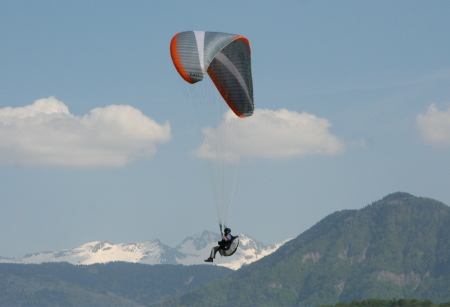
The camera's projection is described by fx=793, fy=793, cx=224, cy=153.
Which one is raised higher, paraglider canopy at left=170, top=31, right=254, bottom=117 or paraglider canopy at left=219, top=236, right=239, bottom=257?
paraglider canopy at left=170, top=31, right=254, bottom=117

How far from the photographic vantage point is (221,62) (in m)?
64.0

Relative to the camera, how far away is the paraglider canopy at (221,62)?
5431 cm

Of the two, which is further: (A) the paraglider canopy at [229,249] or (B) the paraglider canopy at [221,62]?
(B) the paraglider canopy at [221,62]

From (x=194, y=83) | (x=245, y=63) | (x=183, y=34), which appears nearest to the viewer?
(x=194, y=83)

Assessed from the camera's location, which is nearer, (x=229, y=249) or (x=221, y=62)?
(x=229, y=249)

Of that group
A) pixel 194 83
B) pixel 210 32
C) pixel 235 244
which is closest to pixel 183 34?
pixel 210 32

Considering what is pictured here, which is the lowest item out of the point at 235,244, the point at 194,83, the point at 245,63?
the point at 235,244

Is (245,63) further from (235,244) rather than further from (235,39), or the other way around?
(235,244)

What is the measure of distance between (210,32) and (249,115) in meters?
8.45

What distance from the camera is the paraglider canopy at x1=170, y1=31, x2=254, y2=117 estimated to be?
5431 cm

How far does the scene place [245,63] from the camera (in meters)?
63.1

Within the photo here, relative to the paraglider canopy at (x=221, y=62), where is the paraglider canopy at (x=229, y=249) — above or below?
below

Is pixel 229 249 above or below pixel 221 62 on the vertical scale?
below

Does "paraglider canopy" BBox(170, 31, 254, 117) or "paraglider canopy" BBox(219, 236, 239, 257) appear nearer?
"paraglider canopy" BBox(219, 236, 239, 257)
